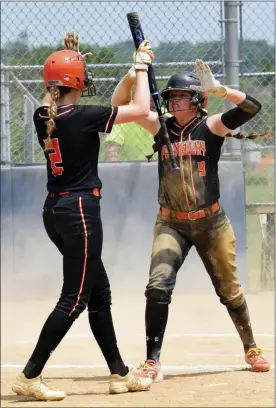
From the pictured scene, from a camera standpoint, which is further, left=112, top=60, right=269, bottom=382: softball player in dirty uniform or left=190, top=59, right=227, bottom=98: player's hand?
left=112, top=60, right=269, bottom=382: softball player in dirty uniform

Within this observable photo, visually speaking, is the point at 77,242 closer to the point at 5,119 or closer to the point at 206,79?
the point at 206,79

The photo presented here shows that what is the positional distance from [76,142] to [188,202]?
1.02m

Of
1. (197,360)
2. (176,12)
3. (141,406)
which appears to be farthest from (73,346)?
(176,12)

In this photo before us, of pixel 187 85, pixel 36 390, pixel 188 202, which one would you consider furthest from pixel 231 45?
pixel 36 390

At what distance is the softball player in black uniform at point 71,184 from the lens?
5.18 meters

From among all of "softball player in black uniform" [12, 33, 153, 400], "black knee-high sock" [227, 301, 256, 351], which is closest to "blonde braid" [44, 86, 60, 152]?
"softball player in black uniform" [12, 33, 153, 400]

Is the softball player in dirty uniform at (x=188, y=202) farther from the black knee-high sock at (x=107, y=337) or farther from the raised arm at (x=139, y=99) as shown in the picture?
the raised arm at (x=139, y=99)

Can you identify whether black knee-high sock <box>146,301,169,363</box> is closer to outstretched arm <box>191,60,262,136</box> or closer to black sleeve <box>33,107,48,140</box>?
outstretched arm <box>191,60,262,136</box>

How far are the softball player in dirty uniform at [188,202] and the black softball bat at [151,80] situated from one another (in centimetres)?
12

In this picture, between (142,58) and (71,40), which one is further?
(71,40)

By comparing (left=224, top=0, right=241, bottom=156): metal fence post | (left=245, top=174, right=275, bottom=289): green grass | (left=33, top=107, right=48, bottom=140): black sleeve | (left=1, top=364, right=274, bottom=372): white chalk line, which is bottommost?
(left=1, top=364, right=274, bottom=372): white chalk line

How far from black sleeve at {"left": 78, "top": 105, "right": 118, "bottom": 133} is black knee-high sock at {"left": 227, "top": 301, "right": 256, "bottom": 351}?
1.61 meters

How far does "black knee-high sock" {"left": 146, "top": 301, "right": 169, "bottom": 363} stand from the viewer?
5812 millimetres

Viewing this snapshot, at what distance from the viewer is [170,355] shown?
23.6 ft
